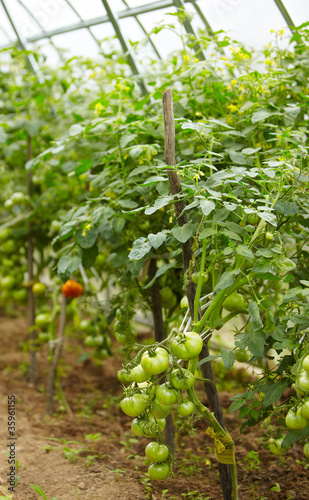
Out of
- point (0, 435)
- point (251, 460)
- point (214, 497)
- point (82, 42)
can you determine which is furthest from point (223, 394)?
point (82, 42)

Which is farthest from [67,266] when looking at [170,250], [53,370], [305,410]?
[53,370]

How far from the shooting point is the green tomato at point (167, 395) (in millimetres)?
1123

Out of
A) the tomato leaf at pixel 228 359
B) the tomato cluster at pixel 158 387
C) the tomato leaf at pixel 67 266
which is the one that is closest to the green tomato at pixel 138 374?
the tomato cluster at pixel 158 387

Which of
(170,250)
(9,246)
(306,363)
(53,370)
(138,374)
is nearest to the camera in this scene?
(306,363)

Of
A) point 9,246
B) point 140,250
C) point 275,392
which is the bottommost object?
point 275,392

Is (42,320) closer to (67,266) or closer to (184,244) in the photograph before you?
(67,266)

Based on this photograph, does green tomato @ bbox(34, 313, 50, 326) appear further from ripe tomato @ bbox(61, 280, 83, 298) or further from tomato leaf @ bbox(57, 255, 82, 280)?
tomato leaf @ bbox(57, 255, 82, 280)

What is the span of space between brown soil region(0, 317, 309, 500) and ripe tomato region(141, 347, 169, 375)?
254 mm

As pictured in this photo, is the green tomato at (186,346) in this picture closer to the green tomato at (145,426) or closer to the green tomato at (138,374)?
the green tomato at (138,374)

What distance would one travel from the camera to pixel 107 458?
73.0 inches

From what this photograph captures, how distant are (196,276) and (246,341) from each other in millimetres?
238

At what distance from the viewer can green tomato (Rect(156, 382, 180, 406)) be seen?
3.68 feet

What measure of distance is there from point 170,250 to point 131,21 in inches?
77.2

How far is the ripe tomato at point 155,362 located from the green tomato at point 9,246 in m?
1.95
